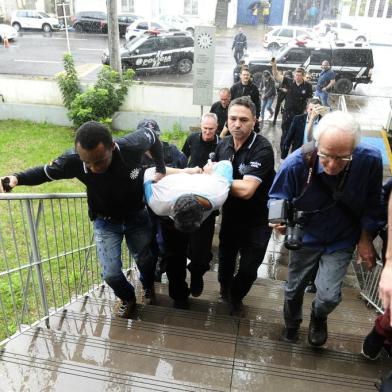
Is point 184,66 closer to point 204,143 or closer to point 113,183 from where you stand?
point 204,143

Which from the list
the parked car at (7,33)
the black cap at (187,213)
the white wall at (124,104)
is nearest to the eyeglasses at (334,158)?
the black cap at (187,213)

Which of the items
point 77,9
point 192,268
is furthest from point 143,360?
point 77,9

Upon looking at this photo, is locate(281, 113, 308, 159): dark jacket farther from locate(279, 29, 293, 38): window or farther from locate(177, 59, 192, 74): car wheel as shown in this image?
locate(279, 29, 293, 38): window

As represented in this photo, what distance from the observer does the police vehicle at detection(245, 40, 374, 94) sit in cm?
1423

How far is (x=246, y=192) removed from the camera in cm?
280

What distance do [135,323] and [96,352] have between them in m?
0.44

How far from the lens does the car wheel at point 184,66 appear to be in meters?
16.4

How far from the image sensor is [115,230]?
3.08m

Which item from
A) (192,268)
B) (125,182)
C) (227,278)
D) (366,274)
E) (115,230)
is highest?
(125,182)

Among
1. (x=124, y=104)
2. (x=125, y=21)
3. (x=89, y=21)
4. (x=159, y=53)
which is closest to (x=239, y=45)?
(x=159, y=53)

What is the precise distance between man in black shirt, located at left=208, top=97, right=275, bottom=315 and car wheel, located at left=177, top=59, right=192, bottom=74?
1412cm

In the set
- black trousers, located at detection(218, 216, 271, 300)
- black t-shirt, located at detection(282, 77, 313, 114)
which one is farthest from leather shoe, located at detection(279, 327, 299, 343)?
black t-shirt, located at detection(282, 77, 313, 114)

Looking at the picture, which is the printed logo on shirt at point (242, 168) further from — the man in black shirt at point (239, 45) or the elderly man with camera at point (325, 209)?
the man in black shirt at point (239, 45)

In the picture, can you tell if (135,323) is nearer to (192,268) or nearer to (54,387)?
(192,268)
